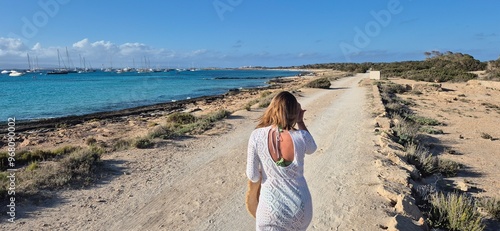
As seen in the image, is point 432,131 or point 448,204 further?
point 432,131

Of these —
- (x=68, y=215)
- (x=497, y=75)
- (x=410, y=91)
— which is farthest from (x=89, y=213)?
(x=497, y=75)

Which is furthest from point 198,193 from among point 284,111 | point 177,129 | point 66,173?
point 177,129

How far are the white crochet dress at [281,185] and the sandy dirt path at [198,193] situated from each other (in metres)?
2.52

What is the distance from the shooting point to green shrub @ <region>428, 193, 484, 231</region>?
16.0ft

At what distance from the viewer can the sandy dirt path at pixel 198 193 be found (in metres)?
5.21

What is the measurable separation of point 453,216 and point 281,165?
3.79 metres

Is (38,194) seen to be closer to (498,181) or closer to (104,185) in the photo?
(104,185)

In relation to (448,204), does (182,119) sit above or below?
below

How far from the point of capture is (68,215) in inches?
217

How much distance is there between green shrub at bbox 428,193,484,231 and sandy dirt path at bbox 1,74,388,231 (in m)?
0.73

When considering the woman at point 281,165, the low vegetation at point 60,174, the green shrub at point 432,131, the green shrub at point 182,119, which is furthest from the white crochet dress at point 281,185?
the green shrub at point 182,119

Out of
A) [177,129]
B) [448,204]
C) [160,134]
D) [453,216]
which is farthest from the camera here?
[177,129]

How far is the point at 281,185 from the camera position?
255cm

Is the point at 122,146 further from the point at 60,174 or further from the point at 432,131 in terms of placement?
the point at 432,131
